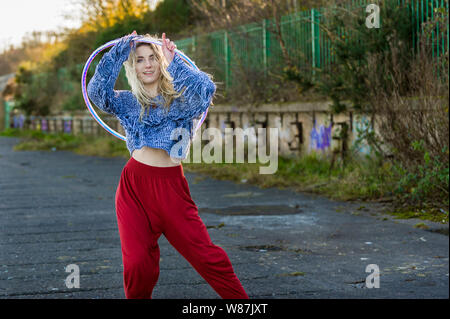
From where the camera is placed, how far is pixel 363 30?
10773mm

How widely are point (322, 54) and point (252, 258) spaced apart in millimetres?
7422

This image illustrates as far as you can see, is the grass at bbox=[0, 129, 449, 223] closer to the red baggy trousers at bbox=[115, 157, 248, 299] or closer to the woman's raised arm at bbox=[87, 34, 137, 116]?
the red baggy trousers at bbox=[115, 157, 248, 299]

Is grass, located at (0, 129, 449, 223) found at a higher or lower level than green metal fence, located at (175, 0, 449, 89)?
lower

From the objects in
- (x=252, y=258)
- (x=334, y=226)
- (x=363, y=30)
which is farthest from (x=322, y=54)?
(x=252, y=258)

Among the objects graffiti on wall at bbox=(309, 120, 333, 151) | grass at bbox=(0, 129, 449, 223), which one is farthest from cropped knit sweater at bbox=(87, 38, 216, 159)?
graffiti on wall at bbox=(309, 120, 333, 151)

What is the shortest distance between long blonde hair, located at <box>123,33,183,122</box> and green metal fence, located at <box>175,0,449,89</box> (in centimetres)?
600

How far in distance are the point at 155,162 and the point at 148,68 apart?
0.65 m

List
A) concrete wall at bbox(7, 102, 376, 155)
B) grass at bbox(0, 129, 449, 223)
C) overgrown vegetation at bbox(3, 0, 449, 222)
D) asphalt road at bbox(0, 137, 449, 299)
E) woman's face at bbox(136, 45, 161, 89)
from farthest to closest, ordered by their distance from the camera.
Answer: concrete wall at bbox(7, 102, 376, 155) < grass at bbox(0, 129, 449, 223) < overgrown vegetation at bbox(3, 0, 449, 222) < asphalt road at bbox(0, 137, 449, 299) < woman's face at bbox(136, 45, 161, 89)

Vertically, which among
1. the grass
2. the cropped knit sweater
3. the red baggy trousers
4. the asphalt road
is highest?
the cropped knit sweater

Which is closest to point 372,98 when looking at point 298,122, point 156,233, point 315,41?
point 298,122

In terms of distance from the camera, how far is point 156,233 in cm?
412

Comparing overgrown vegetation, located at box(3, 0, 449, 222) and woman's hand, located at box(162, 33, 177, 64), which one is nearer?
woman's hand, located at box(162, 33, 177, 64)

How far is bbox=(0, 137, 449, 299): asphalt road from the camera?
16.7 feet

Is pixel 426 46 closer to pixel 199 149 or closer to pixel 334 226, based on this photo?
pixel 334 226
